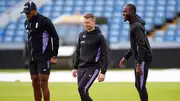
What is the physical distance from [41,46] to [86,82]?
138cm

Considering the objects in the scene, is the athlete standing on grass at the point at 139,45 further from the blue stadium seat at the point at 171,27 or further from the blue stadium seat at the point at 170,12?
the blue stadium seat at the point at 170,12

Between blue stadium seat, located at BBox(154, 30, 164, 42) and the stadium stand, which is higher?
the stadium stand

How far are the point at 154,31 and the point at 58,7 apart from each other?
19.3 feet

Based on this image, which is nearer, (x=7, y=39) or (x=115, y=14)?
(x=7, y=39)

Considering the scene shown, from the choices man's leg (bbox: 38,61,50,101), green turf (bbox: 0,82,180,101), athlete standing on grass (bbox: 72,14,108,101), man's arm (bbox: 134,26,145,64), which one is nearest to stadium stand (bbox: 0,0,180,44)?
green turf (bbox: 0,82,180,101)

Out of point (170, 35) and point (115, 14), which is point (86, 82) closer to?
point (170, 35)

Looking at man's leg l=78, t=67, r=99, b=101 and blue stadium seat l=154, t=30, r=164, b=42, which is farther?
blue stadium seat l=154, t=30, r=164, b=42

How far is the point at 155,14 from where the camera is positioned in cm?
2827

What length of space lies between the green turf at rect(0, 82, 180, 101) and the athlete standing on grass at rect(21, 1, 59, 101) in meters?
2.84

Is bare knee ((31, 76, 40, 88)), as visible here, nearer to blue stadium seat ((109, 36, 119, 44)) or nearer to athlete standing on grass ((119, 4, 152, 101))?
athlete standing on grass ((119, 4, 152, 101))

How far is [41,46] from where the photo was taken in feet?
30.0

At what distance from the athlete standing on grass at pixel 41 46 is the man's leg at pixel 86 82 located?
1.08m

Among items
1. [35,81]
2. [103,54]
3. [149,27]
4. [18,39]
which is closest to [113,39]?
[149,27]

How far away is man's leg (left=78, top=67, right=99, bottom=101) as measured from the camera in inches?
319
